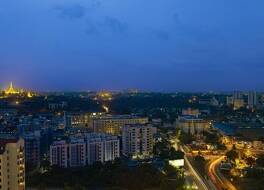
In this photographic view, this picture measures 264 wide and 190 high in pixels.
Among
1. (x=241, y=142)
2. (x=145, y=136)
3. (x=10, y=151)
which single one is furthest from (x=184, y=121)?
(x=10, y=151)

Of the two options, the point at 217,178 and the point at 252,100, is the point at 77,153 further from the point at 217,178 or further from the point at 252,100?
the point at 252,100

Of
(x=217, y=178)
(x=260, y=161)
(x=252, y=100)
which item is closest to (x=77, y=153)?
(x=217, y=178)

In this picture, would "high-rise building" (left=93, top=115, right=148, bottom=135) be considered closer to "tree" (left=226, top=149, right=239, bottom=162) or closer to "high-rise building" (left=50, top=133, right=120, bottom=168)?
"tree" (left=226, top=149, right=239, bottom=162)

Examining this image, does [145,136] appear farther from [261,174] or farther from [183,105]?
[183,105]

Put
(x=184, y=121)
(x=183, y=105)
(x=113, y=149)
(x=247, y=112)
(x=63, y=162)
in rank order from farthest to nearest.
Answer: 1. (x=183, y=105)
2. (x=247, y=112)
3. (x=184, y=121)
4. (x=113, y=149)
5. (x=63, y=162)

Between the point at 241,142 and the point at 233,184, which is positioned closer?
the point at 233,184
